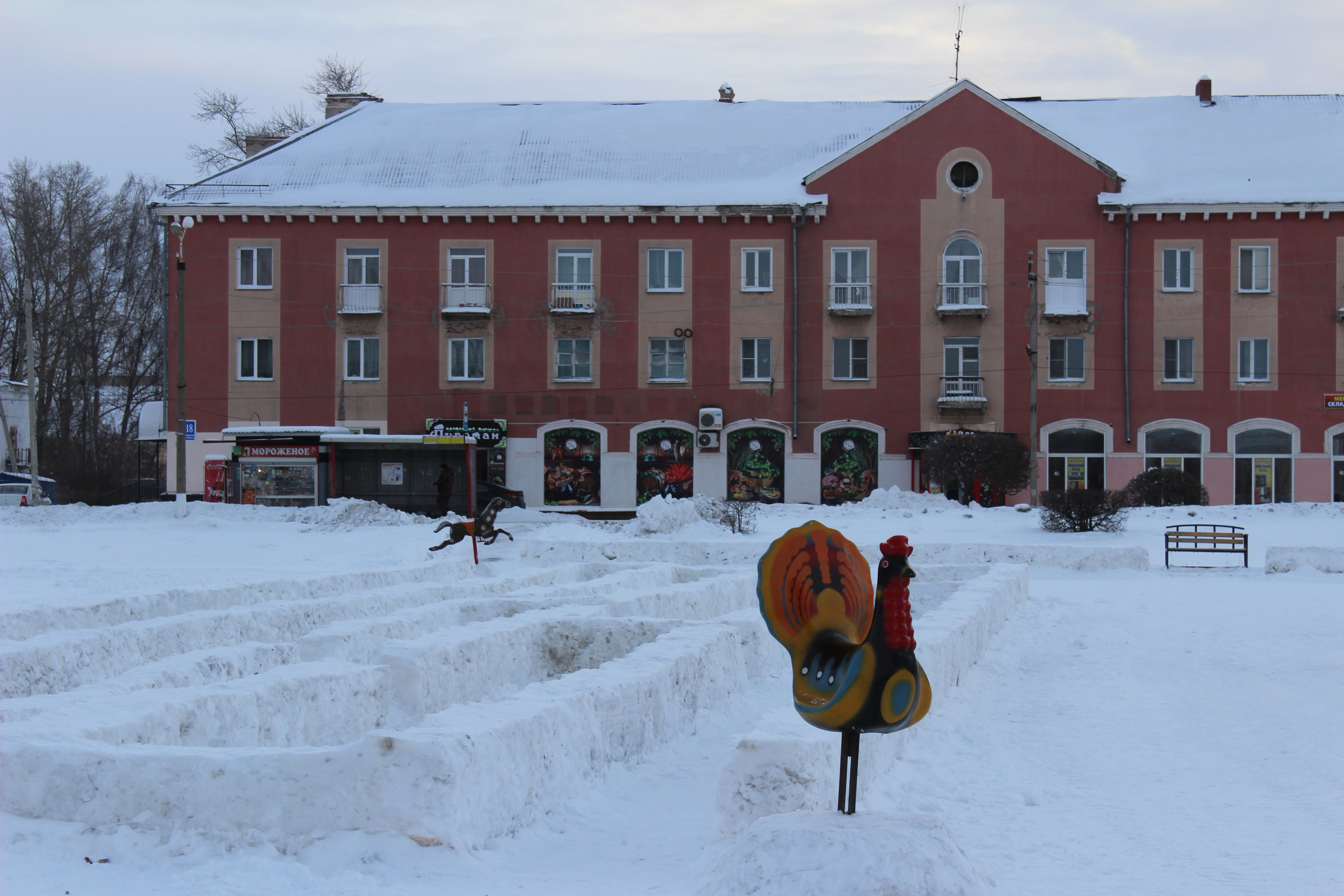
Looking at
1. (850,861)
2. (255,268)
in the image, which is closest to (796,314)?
(255,268)

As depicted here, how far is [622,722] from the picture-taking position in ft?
29.1

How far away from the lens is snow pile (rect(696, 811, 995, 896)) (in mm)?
4875

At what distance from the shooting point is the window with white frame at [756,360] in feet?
124

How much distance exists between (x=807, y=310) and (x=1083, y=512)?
48.3 feet

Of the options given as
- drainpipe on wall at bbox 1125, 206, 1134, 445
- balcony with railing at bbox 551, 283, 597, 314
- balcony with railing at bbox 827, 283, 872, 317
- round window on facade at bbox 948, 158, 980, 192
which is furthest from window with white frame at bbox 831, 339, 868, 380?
drainpipe on wall at bbox 1125, 206, 1134, 445

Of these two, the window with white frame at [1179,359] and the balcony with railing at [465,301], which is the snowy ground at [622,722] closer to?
the window with white frame at [1179,359]

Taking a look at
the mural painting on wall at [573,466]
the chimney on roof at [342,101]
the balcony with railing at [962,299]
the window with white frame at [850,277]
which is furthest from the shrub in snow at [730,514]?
the chimney on roof at [342,101]

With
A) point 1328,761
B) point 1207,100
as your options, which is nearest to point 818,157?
point 1207,100

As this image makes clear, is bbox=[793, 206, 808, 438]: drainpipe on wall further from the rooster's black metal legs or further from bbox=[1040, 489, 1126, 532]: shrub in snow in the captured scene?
the rooster's black metal legs

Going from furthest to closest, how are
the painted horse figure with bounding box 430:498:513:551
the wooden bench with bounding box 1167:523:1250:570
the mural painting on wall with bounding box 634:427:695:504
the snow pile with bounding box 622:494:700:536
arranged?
the mural painting on wall with bounding box 634:427:695:504 < the snow pile with bounding box 622:494:700:536 < the wooden bench with bounding box 1167:523:1250:570 < the painted horse figure with bounding box 430:498:513:551

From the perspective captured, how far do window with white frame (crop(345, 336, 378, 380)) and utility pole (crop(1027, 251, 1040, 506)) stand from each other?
66.2 feet

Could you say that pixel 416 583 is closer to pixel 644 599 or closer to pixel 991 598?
pixel 644 599

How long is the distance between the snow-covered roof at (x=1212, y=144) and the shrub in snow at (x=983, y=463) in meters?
9.51

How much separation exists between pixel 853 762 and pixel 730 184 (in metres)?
34.4
